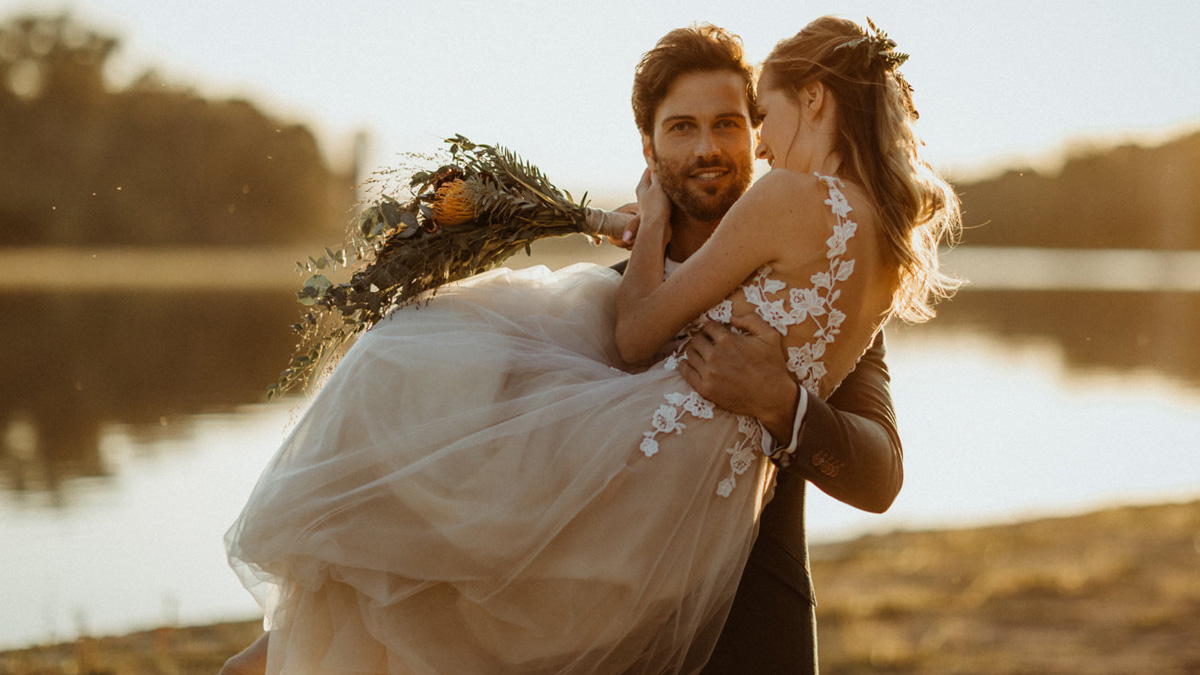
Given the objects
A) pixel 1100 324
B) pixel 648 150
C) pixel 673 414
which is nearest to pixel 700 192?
pixel 648 150

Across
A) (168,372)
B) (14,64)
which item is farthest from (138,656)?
(14,64)

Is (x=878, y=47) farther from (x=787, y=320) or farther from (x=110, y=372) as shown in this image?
(x=110, y=372)

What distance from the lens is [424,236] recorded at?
2.77 metres

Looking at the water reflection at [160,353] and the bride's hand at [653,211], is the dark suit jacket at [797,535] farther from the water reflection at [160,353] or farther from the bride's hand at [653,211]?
the water reflection at [160,353]

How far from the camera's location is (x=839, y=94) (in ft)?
8.98

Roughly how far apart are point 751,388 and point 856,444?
0.33 meters

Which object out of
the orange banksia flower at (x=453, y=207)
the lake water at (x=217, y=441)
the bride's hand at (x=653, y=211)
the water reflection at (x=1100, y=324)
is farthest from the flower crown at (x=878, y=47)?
the water reflection at (x=1100, y=324)

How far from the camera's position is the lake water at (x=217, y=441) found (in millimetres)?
7875

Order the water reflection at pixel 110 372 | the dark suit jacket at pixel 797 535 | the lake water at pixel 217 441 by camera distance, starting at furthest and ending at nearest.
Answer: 1. the water reflection at pixel 110 372
2. the lake water at pixel 217 441
3. the dark suit jacket at pixel 797 535

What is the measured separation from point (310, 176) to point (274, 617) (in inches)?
1921

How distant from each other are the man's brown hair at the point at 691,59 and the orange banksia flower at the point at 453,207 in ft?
2.86

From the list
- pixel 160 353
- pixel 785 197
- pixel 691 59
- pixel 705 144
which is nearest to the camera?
pixel 785 197

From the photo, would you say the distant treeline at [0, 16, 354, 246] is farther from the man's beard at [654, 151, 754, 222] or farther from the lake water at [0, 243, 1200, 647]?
the man's beard at [654, 151, 754, 222]

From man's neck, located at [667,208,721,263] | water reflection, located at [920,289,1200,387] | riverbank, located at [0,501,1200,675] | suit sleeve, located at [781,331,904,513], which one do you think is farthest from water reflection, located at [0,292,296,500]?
water reflection, located at [920,289,1200,387]
